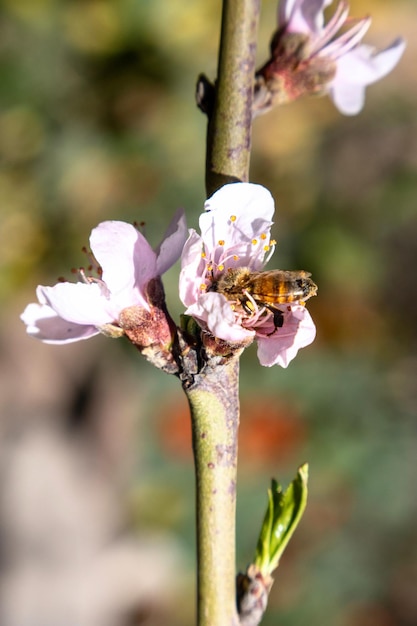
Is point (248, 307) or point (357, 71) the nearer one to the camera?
point (248, 307)

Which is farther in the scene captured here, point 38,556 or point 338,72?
point 38,556

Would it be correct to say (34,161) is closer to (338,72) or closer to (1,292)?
(1,292)

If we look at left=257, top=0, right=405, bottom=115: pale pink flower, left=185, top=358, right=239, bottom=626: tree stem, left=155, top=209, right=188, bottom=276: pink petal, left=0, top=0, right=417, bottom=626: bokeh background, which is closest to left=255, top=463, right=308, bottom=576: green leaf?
left=185, top=358, right=239, bottom=626: tree stem

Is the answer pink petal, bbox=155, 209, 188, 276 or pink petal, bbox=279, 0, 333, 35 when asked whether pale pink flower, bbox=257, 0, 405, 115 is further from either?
pink petal, bbox=155, 209, 188, 276

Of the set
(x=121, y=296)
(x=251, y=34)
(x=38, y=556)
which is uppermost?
(x=251, y=34)

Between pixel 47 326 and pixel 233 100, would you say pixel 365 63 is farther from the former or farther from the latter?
pixel 47 326

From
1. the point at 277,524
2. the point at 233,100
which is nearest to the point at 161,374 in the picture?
the point at 277,524

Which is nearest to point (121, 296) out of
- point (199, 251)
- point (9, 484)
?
point (199, 251)
